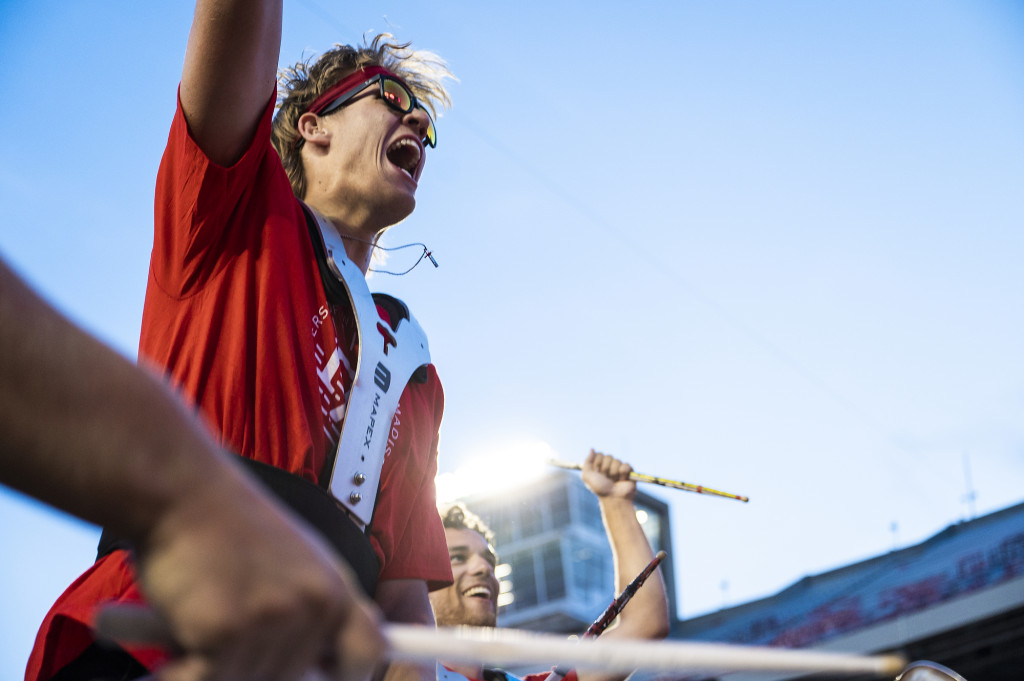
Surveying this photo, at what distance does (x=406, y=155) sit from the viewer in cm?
286

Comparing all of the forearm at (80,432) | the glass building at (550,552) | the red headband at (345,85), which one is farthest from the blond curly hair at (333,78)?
the glass building at (550,552)

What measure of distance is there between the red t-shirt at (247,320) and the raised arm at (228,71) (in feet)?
0.13

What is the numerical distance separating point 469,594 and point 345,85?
3413mm

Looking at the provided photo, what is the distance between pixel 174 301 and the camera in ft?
6.01

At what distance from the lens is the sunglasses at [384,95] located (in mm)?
2867

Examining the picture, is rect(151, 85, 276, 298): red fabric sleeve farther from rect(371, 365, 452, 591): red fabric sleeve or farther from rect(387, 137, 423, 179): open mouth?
rect(387, 137, 423, 179): open mouth

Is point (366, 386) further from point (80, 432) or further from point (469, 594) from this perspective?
point (469, 594)

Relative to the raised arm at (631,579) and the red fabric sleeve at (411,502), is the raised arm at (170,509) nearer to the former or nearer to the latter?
the red fabric sleeve at (411,502)

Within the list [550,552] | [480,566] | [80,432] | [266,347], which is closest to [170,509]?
[80,432]

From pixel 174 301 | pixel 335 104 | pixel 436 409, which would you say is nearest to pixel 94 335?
pixel 174 301

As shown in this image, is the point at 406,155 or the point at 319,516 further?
the point at 406,155

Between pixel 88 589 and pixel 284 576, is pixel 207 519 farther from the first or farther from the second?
pixel 88 589

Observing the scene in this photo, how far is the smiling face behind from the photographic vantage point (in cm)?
539

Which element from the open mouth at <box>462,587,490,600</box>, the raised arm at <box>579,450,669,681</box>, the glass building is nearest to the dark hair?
the open mouth at <box>462,587,490,600</box>
